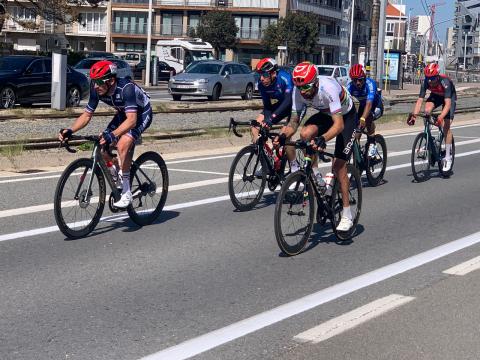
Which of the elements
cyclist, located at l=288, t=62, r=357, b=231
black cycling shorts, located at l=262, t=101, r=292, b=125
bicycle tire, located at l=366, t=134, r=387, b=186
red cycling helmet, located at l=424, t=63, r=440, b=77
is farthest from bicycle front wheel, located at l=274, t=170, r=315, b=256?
red cycling helmet, located at l=424, t=63, r=440, b=77

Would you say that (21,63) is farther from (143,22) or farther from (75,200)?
(143,22)

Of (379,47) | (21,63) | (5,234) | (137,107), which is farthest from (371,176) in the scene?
(379,47)

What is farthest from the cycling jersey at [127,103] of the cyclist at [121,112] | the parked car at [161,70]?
the parked car at [161,70]

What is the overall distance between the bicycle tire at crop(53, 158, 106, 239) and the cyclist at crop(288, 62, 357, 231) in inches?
81.9

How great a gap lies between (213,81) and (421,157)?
71.8ft

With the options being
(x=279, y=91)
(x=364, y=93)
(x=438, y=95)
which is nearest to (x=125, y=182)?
(x=279, y=91)

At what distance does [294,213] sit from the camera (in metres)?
8.15

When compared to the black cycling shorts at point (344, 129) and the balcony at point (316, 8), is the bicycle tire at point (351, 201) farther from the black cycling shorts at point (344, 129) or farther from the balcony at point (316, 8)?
the balcony at point (316, 8)

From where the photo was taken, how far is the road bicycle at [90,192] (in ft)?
27.9

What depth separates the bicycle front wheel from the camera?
25.9 feet

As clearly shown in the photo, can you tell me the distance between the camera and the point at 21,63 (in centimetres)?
2622

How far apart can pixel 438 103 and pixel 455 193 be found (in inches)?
73.4

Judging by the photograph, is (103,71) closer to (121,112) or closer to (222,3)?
(121,112)

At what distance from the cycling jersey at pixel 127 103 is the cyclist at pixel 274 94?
6.35 feet
